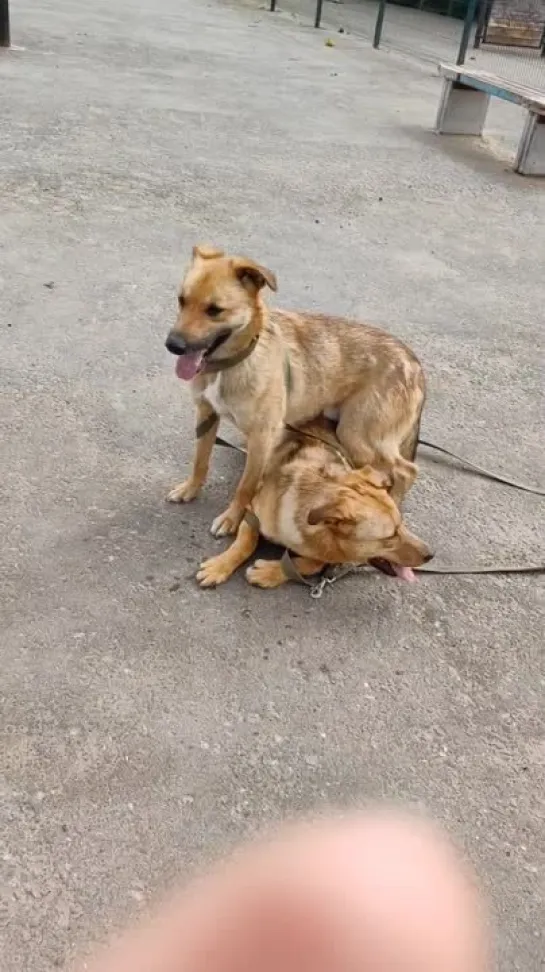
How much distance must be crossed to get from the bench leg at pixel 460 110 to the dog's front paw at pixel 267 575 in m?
7.83

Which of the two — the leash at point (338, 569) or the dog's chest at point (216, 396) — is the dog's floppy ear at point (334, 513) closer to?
the leash at point (338, 569)

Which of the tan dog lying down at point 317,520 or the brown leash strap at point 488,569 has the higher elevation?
the tan dog lying down at point 317,520

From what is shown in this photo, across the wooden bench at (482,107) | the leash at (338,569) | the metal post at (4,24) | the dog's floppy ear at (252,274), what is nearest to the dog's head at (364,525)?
the leash at (338,569)

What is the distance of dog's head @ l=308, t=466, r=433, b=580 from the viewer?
2684 millimetres

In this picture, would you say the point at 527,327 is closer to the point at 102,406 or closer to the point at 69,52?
the point at 102,406

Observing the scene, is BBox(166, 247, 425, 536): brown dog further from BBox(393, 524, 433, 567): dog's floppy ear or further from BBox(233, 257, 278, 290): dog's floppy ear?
BBox(393, 524, 433, 567): dog's floppy ear

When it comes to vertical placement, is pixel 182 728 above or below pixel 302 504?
below

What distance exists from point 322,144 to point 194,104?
176cm

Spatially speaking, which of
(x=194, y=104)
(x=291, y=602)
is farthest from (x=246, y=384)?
(x=194, y=104)

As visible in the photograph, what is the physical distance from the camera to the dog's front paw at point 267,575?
114 inches

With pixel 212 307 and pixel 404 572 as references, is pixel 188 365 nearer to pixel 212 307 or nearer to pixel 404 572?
pixel 212 307

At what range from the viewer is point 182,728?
93.4 inches

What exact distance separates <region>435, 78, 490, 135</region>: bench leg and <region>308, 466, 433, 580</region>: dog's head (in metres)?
7.63

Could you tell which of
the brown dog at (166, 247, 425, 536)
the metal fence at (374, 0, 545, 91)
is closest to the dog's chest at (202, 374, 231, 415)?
the brown dog at (166, 247, 425, 536)
